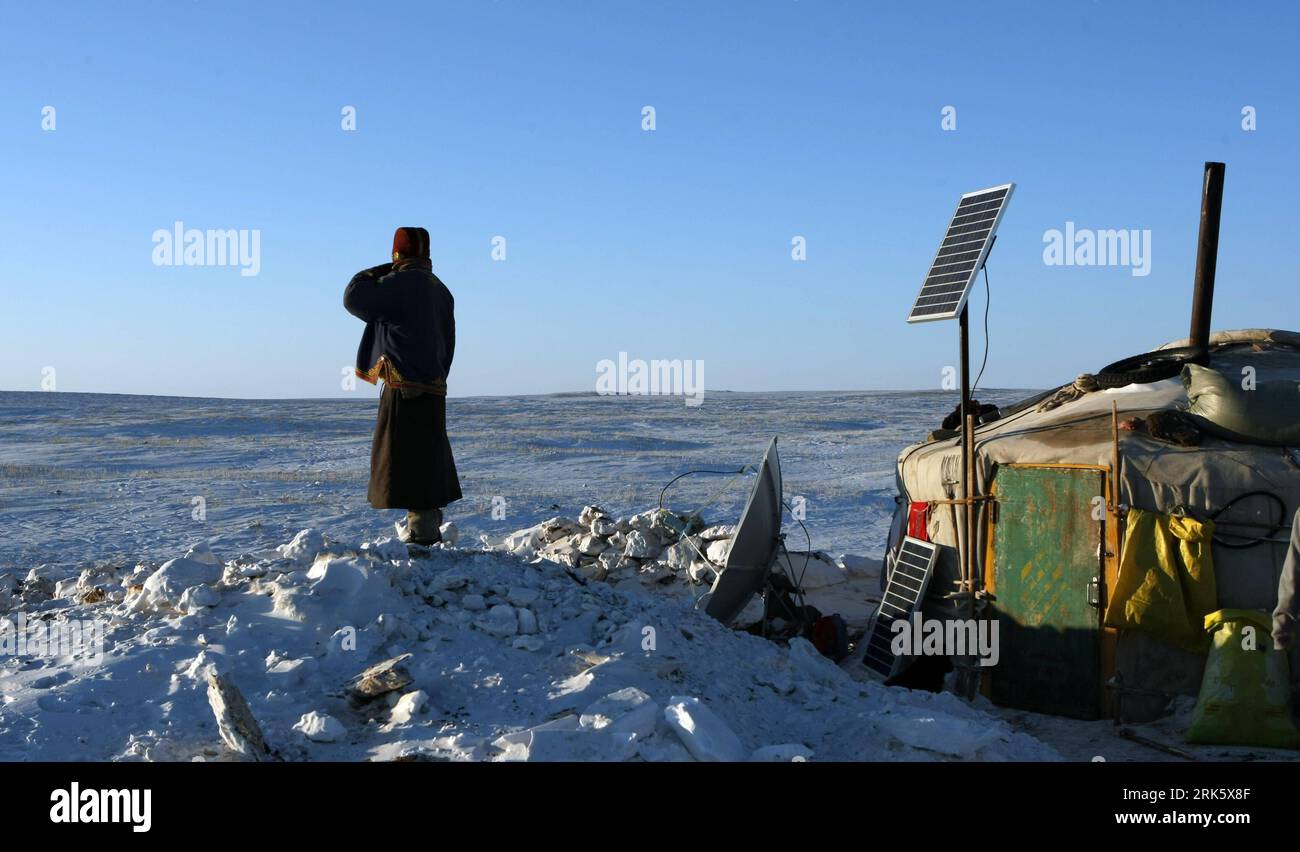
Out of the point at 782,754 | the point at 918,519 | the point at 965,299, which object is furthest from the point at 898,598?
the point at 782,754

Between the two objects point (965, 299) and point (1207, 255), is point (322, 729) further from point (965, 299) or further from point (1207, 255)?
point (1207, 255)

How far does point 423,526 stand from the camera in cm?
751

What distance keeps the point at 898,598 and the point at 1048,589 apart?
3.97 ft

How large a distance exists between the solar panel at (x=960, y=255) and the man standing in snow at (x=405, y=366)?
12.2ft

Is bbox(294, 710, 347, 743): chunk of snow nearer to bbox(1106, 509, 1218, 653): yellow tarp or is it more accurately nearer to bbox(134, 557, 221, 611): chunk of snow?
bbox(134, 557, 221, 611): chunk of snow

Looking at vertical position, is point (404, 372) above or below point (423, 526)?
above

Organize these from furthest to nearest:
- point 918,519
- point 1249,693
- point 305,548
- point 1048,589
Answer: point 918,519
point 1048,589
point 305,548
point 1249,693

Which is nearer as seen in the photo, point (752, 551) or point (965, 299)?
point (965, 299)

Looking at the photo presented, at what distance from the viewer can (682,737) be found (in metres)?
4.85

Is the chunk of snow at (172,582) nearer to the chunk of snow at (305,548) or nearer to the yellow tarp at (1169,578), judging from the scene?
the chunk of snow at (305,548)
